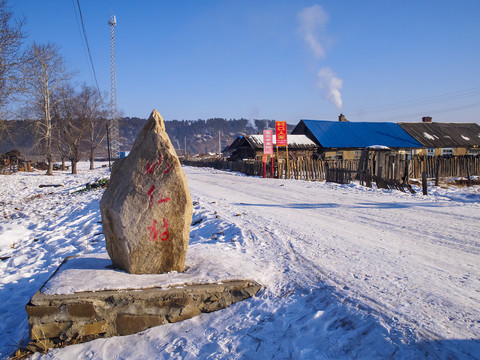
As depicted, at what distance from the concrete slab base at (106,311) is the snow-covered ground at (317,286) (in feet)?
0.39

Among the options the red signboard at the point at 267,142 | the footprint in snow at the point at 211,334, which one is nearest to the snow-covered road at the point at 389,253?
the footprint in snow at the point at 211,334

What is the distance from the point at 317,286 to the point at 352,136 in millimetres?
33604

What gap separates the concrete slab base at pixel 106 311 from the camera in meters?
3.21

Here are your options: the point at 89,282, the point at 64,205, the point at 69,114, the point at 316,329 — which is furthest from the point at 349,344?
the point at 69,114

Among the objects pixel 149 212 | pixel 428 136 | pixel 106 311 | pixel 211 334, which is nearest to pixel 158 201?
pixel 149 212

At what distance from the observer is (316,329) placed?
2.94m

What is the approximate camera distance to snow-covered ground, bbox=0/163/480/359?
2.75m

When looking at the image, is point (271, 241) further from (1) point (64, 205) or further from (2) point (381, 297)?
(1) point (64, 205)

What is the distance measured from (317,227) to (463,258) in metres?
2.69

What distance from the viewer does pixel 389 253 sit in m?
4.89

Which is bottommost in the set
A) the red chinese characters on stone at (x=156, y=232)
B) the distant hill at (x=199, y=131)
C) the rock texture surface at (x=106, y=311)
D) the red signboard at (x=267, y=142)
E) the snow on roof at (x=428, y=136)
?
the rock texture surface at (x=106, y=311)

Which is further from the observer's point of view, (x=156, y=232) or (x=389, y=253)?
(x=389, y=253)

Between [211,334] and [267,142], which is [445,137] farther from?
[211,334]

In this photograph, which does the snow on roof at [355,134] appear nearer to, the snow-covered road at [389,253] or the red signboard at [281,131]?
the red signboard at [281,131]
